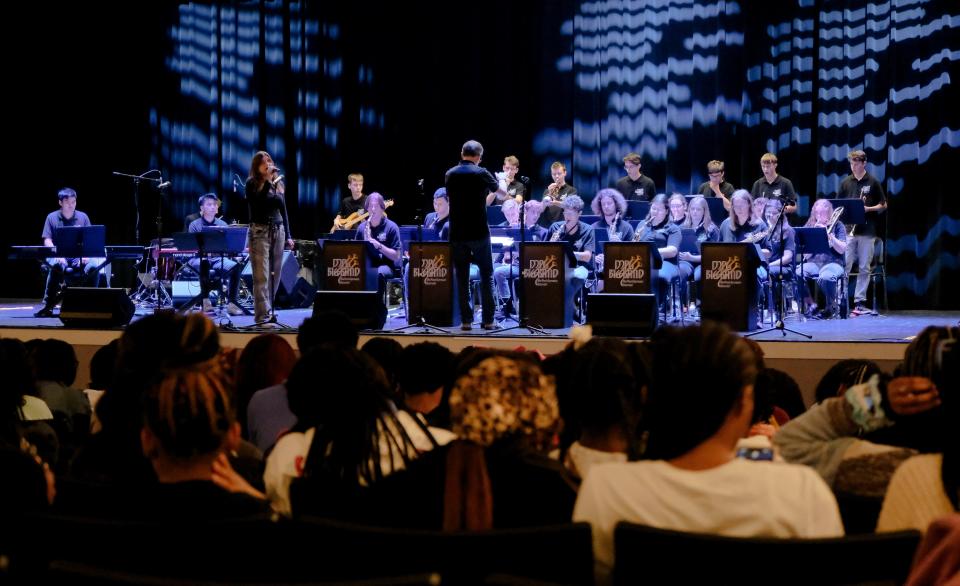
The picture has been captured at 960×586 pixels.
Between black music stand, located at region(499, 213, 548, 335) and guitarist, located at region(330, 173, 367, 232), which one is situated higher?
guitarist, located at region(330, 173, 367, 232)

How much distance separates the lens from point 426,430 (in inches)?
111

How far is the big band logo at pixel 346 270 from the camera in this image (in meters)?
10.4

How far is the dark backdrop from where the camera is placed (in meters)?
12.3

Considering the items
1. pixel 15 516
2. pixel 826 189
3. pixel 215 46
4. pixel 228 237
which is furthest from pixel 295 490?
pixel 215 46

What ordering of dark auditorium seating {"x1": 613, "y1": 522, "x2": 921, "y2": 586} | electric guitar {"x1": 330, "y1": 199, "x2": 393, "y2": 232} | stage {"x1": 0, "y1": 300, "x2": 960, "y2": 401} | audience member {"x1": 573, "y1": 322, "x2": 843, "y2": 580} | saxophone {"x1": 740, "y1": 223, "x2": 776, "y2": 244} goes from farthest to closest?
1. electric guitar {"x1": 330, "y1": 199, "x2": 393, "y2": 232}
2. saxophone {"x1": 740, "y1": 223, "x2": 776, "y2": 244}
3. stage {"x1": 0, "y1": 300, "x2": 960, "y2": 401}
4. audience member {"x1": 573, "y1": 322, "x2": 843, "y2": 580}
5. dark auditorium seating {"x1": 613, "y1": 522, "x2": 921, "y2": 586}

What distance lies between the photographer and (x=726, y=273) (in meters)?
9.46

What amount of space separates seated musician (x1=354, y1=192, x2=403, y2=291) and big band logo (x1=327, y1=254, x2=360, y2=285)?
1.02 ft

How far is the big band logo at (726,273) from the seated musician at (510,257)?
1.95 meters

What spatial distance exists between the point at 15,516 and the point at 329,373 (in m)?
0.82

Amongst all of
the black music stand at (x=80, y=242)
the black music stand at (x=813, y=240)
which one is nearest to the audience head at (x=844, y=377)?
the black music stand at (x=813, y=240)

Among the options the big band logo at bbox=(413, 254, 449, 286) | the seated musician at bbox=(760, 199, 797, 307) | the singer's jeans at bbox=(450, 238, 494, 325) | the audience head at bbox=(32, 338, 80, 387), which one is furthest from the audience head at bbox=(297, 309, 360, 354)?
the seated musician at bbox=(760, 199, 797, 307)

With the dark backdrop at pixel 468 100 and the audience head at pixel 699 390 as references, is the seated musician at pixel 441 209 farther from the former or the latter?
the audience head at pixel 699 390

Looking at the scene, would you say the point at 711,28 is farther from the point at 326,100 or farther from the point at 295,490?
the point at 295,490

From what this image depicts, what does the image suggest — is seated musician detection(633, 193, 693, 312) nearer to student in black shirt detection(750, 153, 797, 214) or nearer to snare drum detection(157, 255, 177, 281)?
student in black shirt detection(750, 153, 797, 214)
